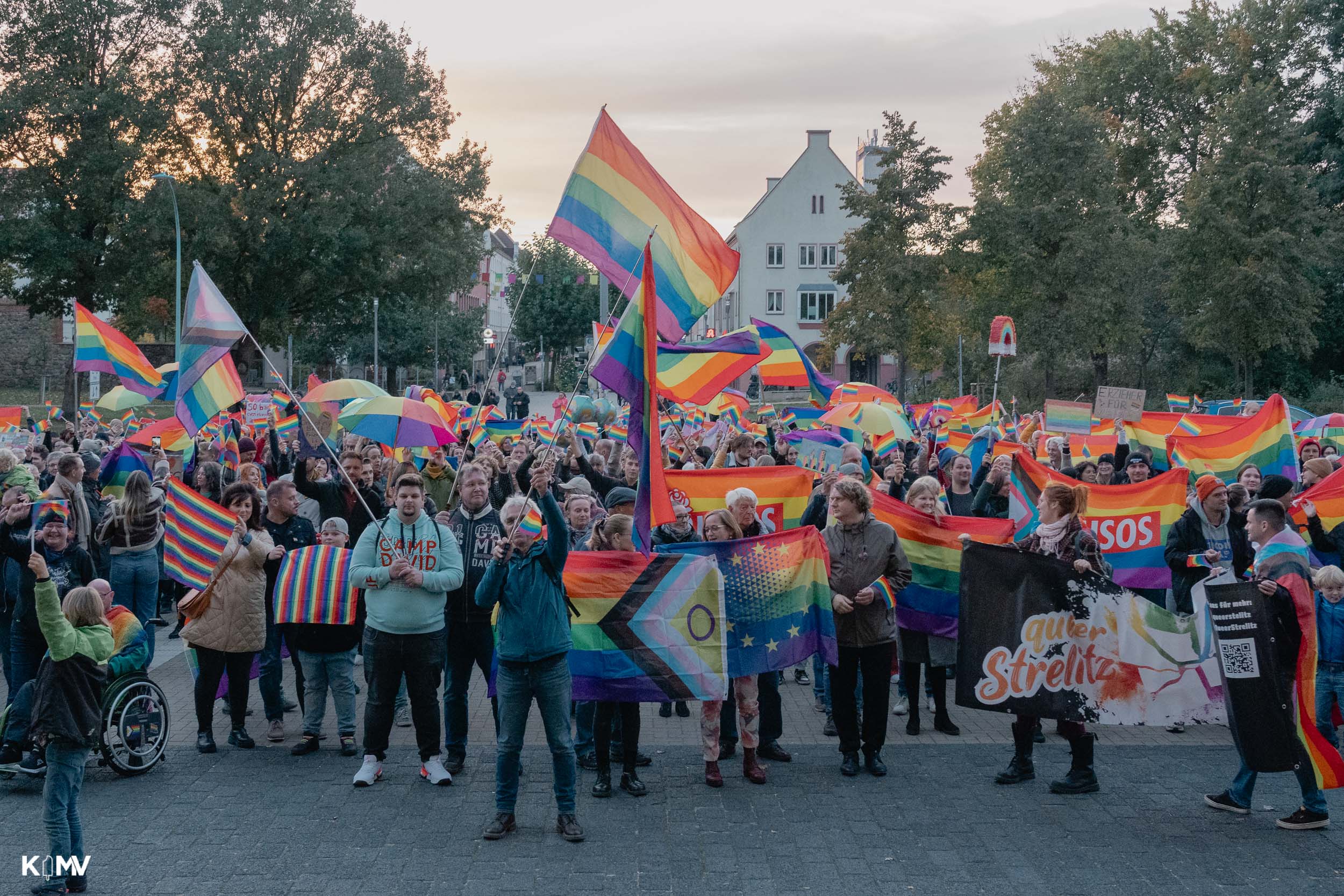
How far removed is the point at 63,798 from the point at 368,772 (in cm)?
192

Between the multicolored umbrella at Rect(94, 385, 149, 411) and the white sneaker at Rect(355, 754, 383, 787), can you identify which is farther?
the multicolored umbrella at Rect(94, 385, 149, 411)

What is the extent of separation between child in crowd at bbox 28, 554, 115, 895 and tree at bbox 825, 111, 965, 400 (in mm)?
42247

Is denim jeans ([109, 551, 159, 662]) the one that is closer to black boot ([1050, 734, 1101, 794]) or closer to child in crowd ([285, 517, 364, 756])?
child in crowd ([285, 517, 364, 756])

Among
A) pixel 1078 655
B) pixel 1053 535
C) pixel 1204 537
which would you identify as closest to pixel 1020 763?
pixel 1078 655

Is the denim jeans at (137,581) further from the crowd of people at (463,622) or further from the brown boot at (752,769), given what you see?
the brown boot at (752,769)

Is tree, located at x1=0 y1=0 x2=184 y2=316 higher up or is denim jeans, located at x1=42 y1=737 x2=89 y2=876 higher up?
tree, located at x1=0 y1=0 x2=184 y2=316

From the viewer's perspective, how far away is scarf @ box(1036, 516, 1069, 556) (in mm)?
7445

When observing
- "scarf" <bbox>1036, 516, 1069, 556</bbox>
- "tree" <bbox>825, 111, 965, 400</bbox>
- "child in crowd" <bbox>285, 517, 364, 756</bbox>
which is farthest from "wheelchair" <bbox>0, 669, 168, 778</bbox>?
"tree" <bbox>825, 111, 965, 400</bbox>

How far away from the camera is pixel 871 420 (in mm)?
15102

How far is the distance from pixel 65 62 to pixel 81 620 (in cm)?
3857

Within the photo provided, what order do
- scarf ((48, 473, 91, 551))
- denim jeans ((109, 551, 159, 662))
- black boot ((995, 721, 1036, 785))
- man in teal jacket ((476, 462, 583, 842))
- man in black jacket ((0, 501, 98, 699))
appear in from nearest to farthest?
man in teal jacket ((476, 462, 583, 842)) < black boot ((995, 721, 1036, 785)) < man in black jacket ((0, 501, 98, 699)) < scarf ((48, 473, 91, 551)) < denim jeans ((109, 551, 159, 662))

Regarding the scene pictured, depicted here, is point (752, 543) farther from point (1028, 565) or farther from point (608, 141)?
point (608, 141)

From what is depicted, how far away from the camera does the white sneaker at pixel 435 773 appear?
7262mm

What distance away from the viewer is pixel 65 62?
126 feet
